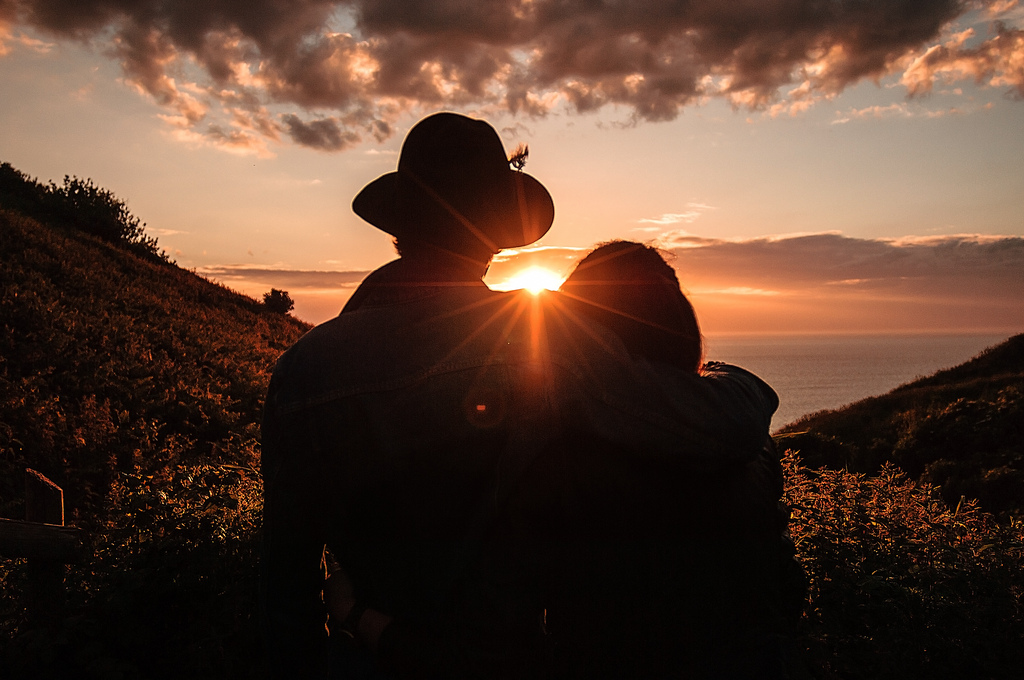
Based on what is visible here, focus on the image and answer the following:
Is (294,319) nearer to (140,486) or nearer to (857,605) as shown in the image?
(140,486)

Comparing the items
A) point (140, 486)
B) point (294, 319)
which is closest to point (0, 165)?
point (294, 319)

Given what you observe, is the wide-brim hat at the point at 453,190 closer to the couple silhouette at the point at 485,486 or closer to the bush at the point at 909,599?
the couple silhouette at the point at 485,486

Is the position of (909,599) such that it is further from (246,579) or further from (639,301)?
(246,579)

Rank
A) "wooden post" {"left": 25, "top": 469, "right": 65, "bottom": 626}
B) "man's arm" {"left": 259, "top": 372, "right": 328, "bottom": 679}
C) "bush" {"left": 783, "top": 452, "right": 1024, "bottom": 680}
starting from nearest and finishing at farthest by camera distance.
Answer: "man's arm" {"left": 259, "top": 372, "right": 328, "bottom": 679}
"bush" {"left": 783, "top": 452, "right": 1024, "bottom": 680}
"wooden post" {"left": 25, "top": 469, "right": 65, "bottom": 626}

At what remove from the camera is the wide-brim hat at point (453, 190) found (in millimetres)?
1682

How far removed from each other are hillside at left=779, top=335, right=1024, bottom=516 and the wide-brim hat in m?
7.89

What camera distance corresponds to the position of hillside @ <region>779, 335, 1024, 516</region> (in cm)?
1006

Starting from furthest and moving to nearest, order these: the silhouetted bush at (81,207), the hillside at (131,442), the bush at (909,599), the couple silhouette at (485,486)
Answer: the silhouetted bush at (81,207) < the hillside at (131,442) < the bush at (909,599) < the couple silhouette at (485,486)

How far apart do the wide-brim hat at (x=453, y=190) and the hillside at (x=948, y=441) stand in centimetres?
789

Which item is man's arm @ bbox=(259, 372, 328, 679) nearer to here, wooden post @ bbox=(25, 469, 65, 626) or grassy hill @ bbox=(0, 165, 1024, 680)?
grassy hill @ bbox=(0, 165, 1024, 680)

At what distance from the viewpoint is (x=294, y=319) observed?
2584 cm

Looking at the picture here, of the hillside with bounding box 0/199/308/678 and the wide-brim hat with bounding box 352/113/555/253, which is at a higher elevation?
the wide-brim hat with bounding box 352/113/555/253

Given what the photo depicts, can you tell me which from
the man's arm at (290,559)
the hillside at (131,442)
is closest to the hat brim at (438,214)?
the man's arm at (290,559)

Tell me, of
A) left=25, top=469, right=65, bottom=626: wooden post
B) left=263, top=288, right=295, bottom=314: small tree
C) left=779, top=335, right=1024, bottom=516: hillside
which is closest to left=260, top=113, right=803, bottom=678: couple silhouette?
left=25, top=469, right=65, bottom=626: wooden post
